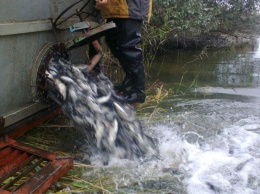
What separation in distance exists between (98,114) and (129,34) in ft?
3.53

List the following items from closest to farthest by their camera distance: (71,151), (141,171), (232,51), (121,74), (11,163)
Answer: (11,163)
(141,171)
(71,151)
(121,74)
(232,51)

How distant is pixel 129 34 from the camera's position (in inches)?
159

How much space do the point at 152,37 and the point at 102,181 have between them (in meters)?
4.54

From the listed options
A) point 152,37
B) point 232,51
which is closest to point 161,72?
point 152,37

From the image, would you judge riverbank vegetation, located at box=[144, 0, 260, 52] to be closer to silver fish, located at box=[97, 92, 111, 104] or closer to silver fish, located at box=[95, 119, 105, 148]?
silver fish, located at box=[97, 92, 111, 104]

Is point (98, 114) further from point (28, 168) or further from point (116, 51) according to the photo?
point (116, 51)

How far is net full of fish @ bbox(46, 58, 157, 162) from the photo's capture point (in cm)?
340

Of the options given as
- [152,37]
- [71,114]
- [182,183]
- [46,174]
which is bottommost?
[182,183]

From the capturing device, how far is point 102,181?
9.95ft

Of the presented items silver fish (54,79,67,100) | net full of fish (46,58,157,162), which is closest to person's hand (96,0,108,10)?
net full of fish (46,58,157,162)

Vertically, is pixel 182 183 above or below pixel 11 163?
below

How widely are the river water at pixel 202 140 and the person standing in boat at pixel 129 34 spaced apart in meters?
0.48

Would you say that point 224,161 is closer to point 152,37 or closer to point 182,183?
point 182,183

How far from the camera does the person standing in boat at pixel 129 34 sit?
391 centimetres
